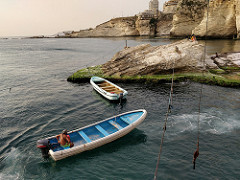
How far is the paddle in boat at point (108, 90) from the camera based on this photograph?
24.6m

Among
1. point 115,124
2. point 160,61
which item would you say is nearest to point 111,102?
point 115,124

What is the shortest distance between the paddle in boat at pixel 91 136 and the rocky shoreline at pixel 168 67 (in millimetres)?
15436

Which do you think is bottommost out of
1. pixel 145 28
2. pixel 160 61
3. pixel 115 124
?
pixel 115 124

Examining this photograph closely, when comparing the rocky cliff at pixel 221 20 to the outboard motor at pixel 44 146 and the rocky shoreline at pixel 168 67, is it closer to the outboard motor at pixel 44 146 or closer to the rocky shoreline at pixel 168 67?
the rocky shoreline at pixel 168 67

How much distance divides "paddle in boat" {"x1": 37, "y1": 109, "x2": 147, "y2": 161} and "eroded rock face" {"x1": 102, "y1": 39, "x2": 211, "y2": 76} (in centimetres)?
1683

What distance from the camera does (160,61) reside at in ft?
111

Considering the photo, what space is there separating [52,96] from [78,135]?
14149 millimetres

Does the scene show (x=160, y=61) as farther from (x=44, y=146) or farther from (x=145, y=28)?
(x=145, y=28)

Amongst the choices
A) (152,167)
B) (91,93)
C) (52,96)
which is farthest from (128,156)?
(52,96)

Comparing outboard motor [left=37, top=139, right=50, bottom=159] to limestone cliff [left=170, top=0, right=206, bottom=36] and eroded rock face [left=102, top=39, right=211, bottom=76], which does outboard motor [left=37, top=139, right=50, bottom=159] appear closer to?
eroded rock face [left=102, top=39, right=211, bottom=76]

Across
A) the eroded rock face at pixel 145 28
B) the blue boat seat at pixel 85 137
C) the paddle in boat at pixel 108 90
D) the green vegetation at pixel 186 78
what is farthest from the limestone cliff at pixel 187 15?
the blue boat seat at pixel 85 137

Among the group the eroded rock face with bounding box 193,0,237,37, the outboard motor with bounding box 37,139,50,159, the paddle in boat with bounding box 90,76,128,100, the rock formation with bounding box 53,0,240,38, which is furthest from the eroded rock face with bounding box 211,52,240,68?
the eroded rock face with bounding box 193,0,237,37

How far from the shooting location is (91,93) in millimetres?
29094

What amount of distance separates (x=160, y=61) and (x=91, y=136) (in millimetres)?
22470
